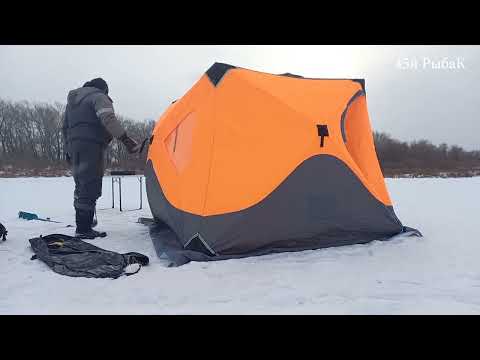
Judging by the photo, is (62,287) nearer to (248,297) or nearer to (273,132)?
(248,297)

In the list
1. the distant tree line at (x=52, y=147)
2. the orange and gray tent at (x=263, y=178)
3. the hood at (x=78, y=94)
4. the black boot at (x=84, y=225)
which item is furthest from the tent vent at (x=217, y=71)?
the distant tree line at (x=52, y=147)

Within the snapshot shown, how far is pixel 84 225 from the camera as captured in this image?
13.5 ft

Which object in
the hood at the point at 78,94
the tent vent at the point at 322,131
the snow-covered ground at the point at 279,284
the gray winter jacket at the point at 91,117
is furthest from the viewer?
the hood at the point at 78,94

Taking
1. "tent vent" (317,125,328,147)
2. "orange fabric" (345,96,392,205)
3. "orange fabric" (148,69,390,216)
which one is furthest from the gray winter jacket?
"orange fabric" (345,96,392,205)

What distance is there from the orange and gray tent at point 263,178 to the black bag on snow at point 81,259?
0.46 metres

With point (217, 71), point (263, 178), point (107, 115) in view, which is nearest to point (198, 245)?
point (263, 178)

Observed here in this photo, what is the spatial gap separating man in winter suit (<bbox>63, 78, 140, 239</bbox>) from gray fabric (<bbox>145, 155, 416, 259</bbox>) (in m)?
1.07

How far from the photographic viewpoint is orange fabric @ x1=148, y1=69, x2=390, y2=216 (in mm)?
3303

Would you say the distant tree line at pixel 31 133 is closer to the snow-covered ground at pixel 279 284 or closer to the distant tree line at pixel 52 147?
the distant tree line at pixel 52 147

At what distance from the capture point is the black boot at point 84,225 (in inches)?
160

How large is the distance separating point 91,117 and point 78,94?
1.19 feet

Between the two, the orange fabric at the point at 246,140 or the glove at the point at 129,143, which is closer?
the orange fabric at the point at 246,140

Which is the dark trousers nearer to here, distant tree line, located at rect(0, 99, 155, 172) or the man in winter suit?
the man in winter suit

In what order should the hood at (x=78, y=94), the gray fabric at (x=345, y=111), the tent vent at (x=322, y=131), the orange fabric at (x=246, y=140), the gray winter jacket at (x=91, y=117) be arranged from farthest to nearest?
the hood at (x=78, y=94)
the gray winter jacket at (x=91, y=117)
the gray fabric at (x=345, y=111)
the tent vent at (x=322, y=131)
the orange fabric at (x=246, y=140)
